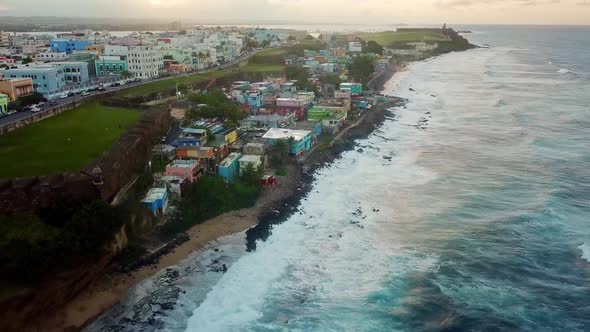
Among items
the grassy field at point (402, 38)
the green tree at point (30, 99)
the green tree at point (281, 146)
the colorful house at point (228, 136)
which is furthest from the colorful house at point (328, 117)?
the grassy field at point (402, 38)

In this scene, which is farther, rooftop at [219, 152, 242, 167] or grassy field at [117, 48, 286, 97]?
grassy field at [117, 48, 286, 97]

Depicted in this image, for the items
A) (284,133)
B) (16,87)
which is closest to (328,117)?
(284,133)

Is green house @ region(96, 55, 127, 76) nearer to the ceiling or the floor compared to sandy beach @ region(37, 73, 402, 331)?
nearer to the ceiling

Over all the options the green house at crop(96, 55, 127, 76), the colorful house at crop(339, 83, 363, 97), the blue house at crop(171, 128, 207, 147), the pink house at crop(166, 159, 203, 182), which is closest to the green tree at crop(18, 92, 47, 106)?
the blue house at crop(171, 128, 207, 147)

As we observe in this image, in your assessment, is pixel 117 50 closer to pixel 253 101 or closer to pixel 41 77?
pixel 41 77

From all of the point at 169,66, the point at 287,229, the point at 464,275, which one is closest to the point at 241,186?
the point at 287,229

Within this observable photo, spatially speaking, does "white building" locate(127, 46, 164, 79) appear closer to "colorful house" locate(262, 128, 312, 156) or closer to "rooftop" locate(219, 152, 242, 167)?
"colorful house" locate(262, 128, 312, 156)

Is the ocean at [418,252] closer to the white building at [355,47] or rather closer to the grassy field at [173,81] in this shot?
the grassy field at [173,81]
